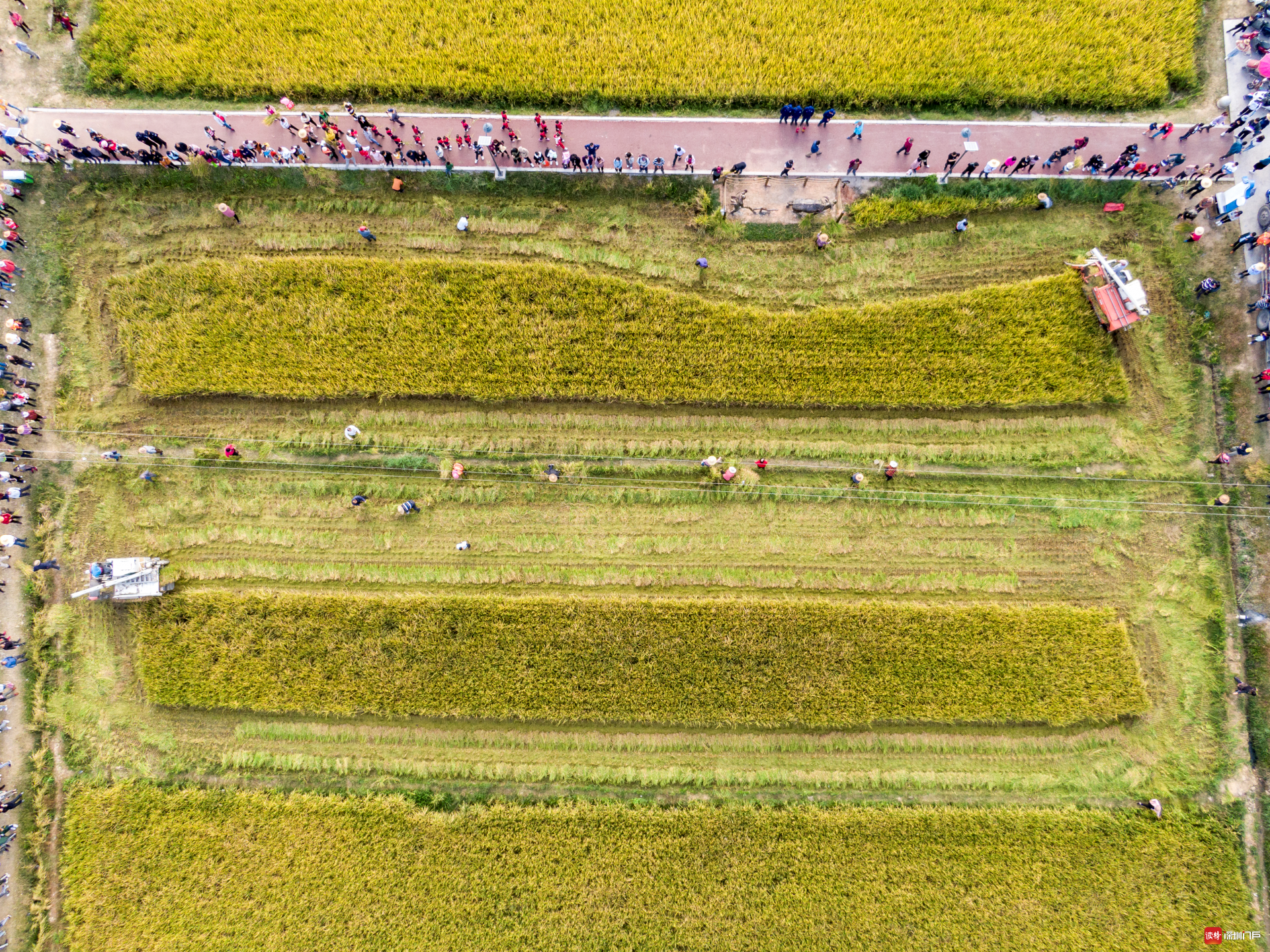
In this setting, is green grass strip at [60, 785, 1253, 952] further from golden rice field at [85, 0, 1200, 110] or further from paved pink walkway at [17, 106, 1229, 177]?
golden rice field at [85, 0, 1200, 110]

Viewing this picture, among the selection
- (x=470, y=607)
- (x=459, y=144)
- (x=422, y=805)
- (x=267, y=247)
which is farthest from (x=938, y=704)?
(x=267, y=247)

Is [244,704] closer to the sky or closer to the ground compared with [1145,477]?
closer to the ground

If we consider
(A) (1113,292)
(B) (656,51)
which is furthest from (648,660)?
(B) (656,51)

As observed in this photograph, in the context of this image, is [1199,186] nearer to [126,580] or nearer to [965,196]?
[965,196]

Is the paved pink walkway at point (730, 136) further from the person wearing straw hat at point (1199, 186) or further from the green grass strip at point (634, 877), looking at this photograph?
the green grass strip at point (634, 877)

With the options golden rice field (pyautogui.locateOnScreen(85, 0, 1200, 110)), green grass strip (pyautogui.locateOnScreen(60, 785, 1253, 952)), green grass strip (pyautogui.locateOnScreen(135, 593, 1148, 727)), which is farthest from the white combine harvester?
golden rice field (pyautogui.locateOnScreen(85, 0, 1200, 110))

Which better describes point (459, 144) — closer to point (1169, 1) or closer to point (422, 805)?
point (422, 805)
